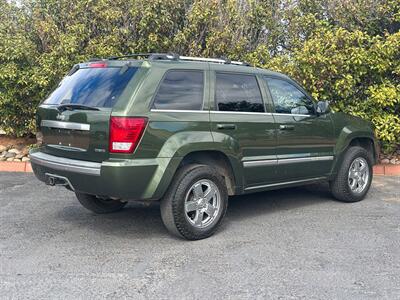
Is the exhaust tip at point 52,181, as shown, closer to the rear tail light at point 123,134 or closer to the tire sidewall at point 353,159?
the rear tail light at point 123,134

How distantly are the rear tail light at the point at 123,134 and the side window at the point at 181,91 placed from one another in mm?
339

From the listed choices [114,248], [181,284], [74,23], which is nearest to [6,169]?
[74,23]

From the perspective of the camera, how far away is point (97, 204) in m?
5.59

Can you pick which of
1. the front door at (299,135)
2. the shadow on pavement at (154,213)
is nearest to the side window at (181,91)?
the front door at (299,135)

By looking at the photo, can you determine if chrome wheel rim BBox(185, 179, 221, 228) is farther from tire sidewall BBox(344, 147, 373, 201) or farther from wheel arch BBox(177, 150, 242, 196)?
tire sidewall BBox(344, 147, 373, 201)

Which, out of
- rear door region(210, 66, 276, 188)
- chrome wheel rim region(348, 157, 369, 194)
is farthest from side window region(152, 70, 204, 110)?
chrome wheel rim region(348, 157, 369, 194)

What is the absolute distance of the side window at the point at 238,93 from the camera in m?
5.01

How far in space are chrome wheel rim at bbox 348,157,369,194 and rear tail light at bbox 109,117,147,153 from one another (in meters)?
3.49

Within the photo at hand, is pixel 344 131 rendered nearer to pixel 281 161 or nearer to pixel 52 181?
pixel 281 161

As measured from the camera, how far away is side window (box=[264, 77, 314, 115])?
220 inches

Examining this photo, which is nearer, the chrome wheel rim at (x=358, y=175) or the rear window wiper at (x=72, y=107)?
the rear window wiper at (x=72, y=107)

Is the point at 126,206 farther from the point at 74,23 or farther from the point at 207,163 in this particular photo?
the point at 74,23

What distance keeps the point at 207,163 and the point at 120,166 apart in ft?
3.56

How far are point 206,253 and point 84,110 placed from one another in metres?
1.76
